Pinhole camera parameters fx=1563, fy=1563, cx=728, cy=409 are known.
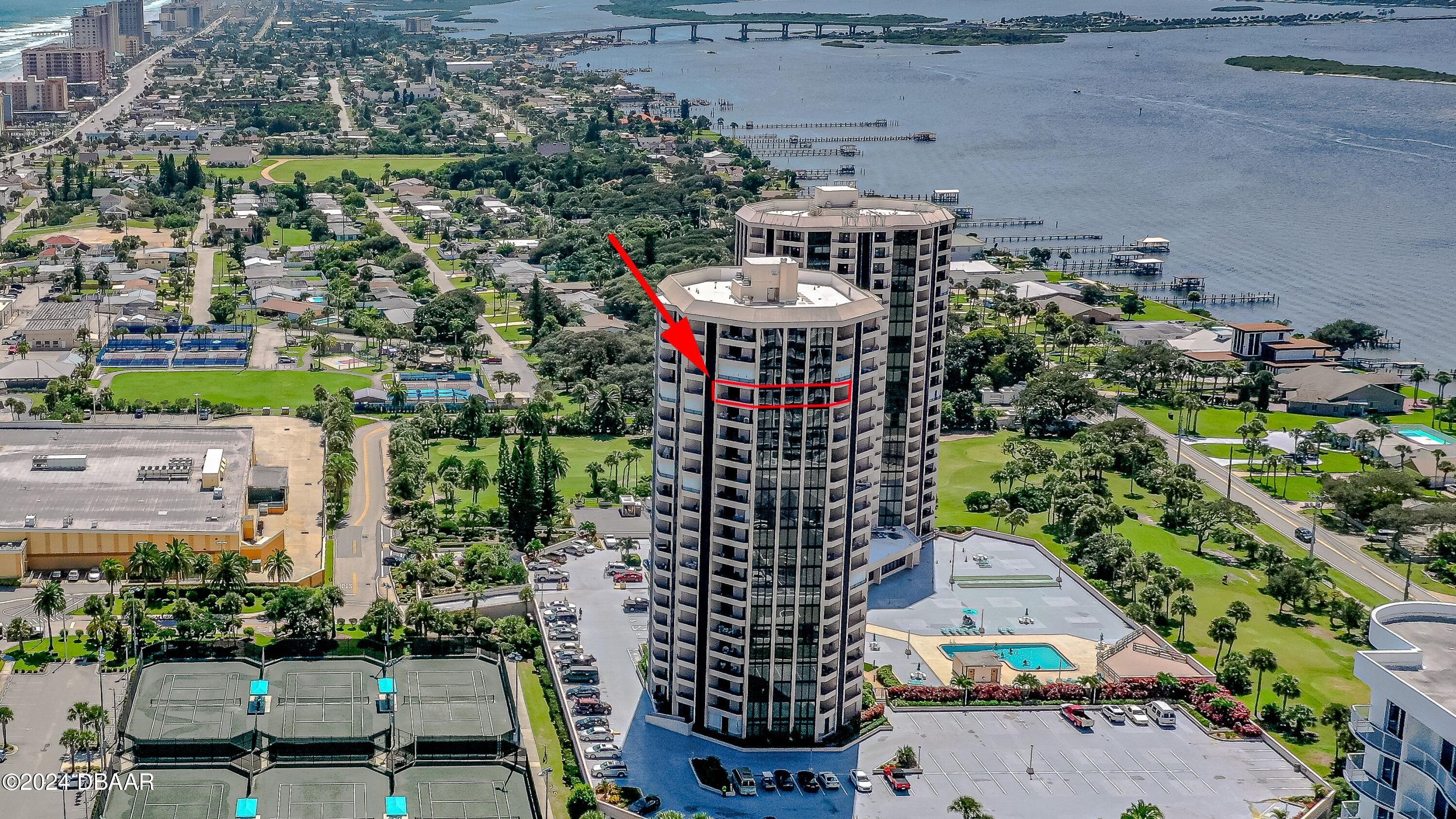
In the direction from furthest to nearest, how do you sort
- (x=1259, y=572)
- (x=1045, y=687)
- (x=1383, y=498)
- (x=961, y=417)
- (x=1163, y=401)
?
(x=1163, y=401) → (x=961, y=417) → (x=1383, y=498) → (x=1259, y=572) → (x=1045, y=687)

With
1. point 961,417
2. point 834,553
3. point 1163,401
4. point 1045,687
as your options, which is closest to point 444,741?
point 834,553

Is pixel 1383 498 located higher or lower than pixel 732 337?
lower

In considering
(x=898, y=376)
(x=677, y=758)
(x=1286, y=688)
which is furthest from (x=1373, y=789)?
(x=898, y=376)

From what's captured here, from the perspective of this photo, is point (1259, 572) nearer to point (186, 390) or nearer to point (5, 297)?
point (186, 390)

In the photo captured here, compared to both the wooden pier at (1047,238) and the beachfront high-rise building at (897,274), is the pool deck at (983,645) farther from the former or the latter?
the wooden pier at (1047,238)

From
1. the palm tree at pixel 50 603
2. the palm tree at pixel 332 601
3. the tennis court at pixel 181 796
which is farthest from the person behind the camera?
the palm tree at pixel 332 601

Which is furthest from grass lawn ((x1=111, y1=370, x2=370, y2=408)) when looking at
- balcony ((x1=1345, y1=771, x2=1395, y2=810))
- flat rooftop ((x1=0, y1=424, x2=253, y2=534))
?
balcony ((x1=1345, y1=771, x2=1395, y2=810))

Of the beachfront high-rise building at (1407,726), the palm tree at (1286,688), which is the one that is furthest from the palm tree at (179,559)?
the beachfront high-rise building at (1407,726)
